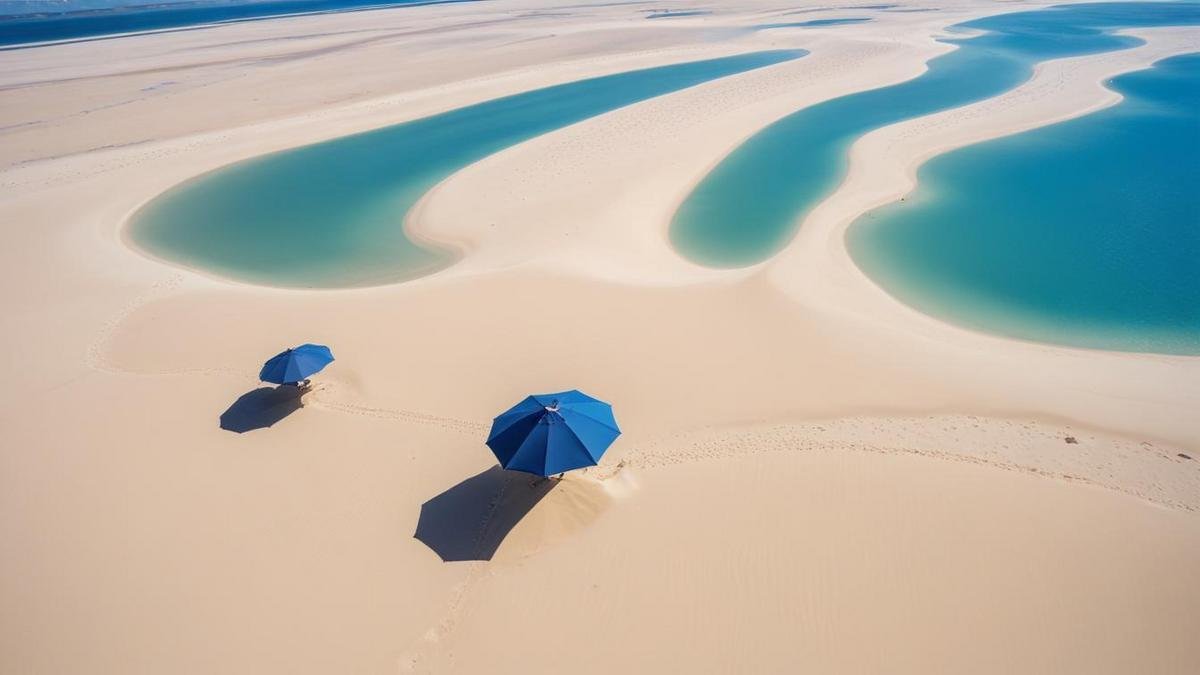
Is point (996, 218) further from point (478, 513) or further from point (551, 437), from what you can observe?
point (478, 513)

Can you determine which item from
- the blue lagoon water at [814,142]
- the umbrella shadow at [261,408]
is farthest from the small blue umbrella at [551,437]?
the blue lagoon water at [814,142]

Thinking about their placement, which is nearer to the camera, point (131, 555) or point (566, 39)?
point (131, 555)

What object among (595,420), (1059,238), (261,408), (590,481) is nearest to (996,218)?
(1059,238)

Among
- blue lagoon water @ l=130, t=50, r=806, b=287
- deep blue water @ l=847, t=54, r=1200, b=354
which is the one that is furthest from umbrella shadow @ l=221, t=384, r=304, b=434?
deep blue water @ l=847, t=54, r=1200, b=354

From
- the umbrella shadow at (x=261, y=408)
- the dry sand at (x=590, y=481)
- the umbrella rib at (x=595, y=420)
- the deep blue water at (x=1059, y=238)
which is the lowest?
the deep blue water at (x=1059, y=238)

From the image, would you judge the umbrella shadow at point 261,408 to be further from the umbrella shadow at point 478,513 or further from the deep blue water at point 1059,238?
the deep blue water at point 1059,238

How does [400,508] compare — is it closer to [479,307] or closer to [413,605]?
[413,605]

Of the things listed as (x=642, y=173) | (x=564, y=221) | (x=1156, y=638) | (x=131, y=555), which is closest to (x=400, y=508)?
(x=131, y=555)
